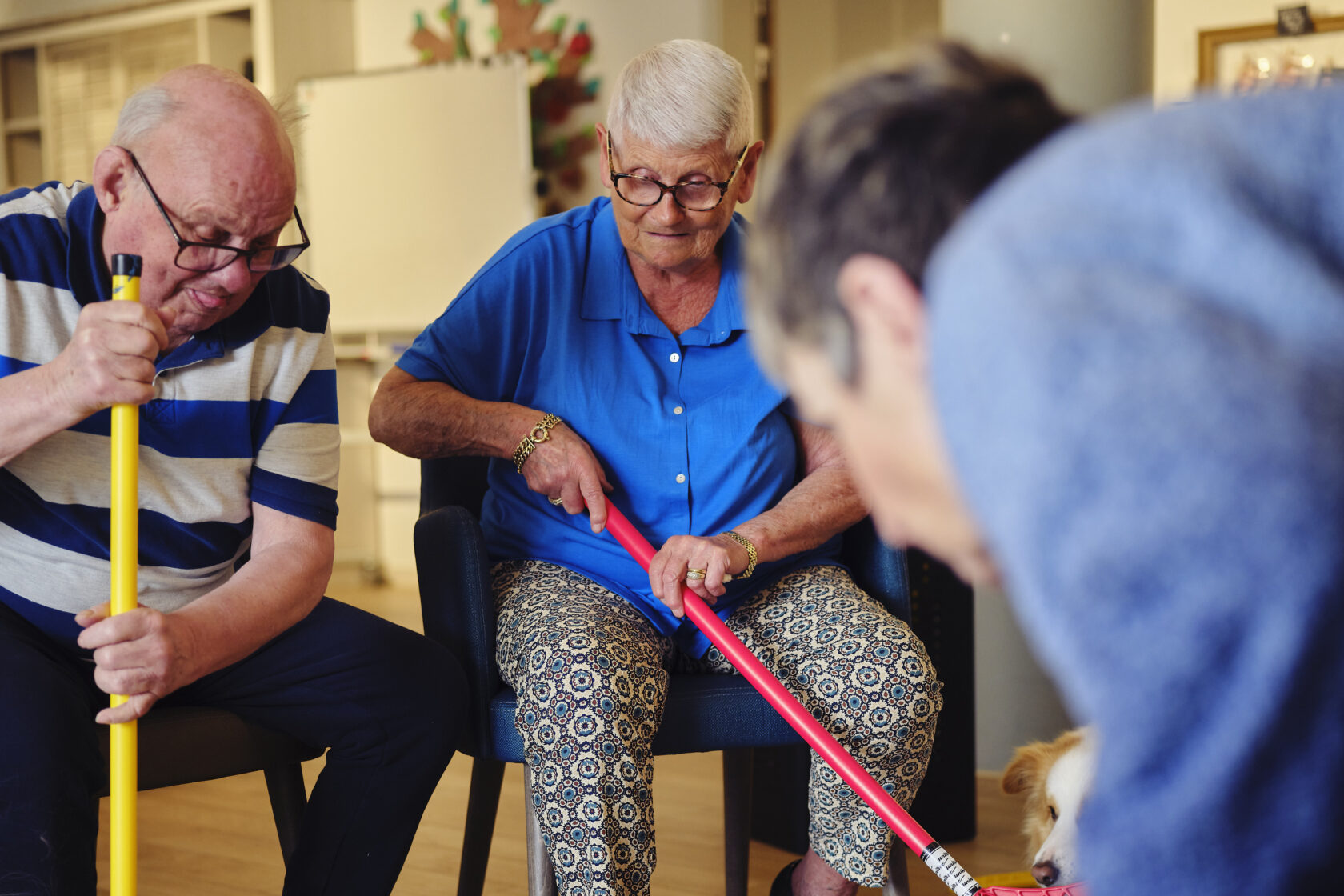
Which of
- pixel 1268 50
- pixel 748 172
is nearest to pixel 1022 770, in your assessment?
pixel 748 172

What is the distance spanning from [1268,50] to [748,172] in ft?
12.4

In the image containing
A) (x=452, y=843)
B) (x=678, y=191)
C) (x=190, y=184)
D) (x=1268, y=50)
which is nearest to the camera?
(x=190, y=184)

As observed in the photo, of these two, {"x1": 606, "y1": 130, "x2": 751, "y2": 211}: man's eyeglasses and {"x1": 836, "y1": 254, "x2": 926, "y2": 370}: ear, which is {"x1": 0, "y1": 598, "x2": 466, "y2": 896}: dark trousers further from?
{"x1": 836, "y1": 254, "x2": 926, "y2": 370}: ear

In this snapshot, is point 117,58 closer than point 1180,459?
No

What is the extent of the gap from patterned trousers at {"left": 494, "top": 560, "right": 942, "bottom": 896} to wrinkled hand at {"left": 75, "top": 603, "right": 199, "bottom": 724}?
0.40 m

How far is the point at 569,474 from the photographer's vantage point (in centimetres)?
162

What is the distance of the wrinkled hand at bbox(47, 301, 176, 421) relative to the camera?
1.19 m

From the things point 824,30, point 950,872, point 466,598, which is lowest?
point 950,872

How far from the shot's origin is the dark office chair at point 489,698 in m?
1.52

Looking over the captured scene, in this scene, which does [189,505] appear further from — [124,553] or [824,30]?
[824,30]

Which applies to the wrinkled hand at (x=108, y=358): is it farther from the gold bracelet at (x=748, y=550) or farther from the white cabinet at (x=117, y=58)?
the white cabinet at (x=117, y=58)

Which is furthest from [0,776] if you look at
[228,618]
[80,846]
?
[228,618]

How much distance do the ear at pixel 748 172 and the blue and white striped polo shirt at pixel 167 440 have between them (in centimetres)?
60

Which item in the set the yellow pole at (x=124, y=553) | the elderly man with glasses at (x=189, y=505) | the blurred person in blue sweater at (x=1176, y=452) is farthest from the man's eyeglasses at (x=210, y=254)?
the blurred person in blue sweater at (x=1176, y=452)
